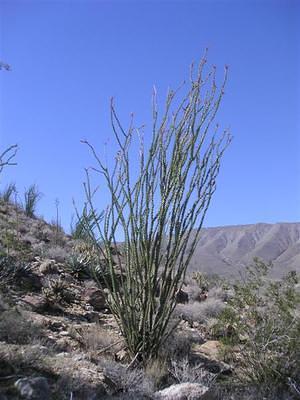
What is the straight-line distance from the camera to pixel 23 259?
8.98 m

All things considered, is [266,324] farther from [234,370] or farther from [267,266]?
[267,266]

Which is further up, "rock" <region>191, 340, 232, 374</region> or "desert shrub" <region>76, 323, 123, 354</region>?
"desert shrub" <region>76, 323, 123, 354</region>

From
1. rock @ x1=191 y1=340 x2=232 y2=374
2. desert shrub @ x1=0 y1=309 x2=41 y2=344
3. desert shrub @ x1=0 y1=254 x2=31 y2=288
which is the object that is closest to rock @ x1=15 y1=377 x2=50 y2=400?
desert shrub @ x1=0 y1=309 x2=41 y2=344

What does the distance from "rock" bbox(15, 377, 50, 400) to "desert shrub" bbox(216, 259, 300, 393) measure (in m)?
2.29

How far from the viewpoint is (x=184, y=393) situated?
14.5 ft

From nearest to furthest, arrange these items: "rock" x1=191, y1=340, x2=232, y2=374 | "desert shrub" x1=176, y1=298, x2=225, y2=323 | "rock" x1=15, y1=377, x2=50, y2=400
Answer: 1. "rock" x1=15, y1=377, x2=50, y2=400
2. "rock" x1=191, y1=340, x2=232, y2=374
3. "desert shrub" x1=176, y1=298, x2=225, y2=323

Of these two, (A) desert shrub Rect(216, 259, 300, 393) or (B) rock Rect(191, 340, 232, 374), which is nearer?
(A) desert shrub Rect(216, 259, 300, 393)

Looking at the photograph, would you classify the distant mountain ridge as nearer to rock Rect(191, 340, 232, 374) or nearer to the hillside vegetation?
the hillside vegetation

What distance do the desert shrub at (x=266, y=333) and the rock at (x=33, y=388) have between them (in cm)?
229

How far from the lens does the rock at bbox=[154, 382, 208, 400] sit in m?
4.39

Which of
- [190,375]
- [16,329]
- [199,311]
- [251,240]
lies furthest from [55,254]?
[251,240]

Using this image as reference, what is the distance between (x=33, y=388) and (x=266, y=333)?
2.69m

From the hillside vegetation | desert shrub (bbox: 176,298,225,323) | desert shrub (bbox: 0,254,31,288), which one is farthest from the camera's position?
desert shrub (bbox: 176,298,225,323)

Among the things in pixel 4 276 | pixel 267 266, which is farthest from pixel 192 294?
pixel 4 276
